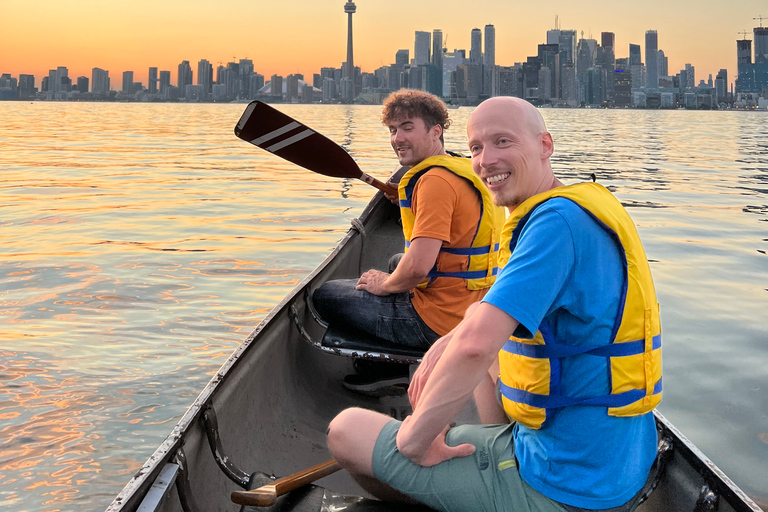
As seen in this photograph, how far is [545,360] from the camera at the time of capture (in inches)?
71.8

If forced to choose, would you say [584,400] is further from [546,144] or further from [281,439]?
[281,439]

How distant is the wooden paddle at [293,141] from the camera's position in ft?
18.9

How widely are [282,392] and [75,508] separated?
1428 millimetres

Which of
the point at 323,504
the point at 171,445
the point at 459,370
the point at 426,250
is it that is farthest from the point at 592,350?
the point at 426,250

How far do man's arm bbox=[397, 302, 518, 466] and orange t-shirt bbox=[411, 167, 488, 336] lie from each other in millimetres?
1562

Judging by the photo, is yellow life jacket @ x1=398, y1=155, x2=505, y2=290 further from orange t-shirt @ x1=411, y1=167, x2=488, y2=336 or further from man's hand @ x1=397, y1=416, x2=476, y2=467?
man's hand @ x1=397, y1=416, x2=476, y2=467

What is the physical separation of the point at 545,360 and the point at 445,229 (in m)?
1.62

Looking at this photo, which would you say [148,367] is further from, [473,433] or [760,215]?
[760,215]

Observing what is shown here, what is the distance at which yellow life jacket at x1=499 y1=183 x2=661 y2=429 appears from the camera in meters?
1.78

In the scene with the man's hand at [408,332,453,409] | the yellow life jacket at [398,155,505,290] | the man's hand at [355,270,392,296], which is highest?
the yellow life jacket at [398,155,505,290]

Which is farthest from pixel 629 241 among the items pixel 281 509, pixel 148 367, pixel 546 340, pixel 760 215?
pixel 760 215

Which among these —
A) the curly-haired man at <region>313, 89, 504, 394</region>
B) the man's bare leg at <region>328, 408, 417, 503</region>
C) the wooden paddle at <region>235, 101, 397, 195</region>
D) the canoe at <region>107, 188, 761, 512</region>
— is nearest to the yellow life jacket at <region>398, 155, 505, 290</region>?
the curly-haired man at <region>313, 89, 504, 394</region>

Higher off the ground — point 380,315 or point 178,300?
point 380,315

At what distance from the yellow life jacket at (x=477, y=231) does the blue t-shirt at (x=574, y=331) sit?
5.62ft
